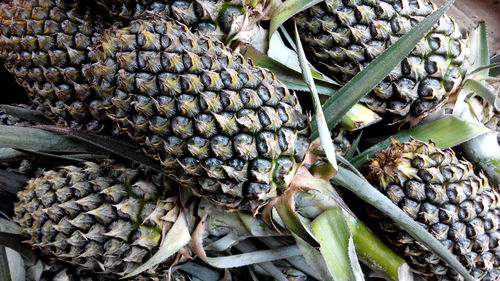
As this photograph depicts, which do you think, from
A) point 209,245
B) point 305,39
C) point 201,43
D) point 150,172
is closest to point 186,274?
point 209,245

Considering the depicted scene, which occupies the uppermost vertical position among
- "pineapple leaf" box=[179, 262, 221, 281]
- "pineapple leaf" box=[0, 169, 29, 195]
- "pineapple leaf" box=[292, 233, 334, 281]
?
"pineapple leaf" box=[292, 233, 334, 281]

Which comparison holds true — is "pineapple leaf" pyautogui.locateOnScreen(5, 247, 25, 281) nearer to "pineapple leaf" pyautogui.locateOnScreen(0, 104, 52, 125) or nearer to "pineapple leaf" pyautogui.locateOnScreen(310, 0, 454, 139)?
"pineapple leaf" pyautogui.locateOnScreen(0, 104, 52, 125)

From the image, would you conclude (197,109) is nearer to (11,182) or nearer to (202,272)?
(202,272)

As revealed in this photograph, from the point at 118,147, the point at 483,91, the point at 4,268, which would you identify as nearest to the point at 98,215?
the point at 118,147

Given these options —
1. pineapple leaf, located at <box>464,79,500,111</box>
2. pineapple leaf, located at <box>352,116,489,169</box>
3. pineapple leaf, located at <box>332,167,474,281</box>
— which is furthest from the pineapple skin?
pineapple leaf, located at <box>464,79,500,111</box>

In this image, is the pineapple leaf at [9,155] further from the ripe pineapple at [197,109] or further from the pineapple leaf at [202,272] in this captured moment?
the pineapple leaf at [202,272]

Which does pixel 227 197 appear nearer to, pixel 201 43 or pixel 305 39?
pixel 201 43

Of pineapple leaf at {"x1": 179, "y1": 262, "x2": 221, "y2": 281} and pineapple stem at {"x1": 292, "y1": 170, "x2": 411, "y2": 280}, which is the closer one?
pineapple stem at {"x1": 292, "y1": 170, "x2": 411, "y2": 280}

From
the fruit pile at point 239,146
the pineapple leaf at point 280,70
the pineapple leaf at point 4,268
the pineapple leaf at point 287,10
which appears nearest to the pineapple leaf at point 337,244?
the fruit pile at point 239,146

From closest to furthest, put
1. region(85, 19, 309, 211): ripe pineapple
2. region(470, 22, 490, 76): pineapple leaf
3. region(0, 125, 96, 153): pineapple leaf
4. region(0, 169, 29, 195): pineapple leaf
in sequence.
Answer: region(85, 19, 309, 211): ripe pineapple
region(0, 125, 96, 153): pineapple leaf
region(0, 169, 29, 195): pineapple leaf
region(470, 22, 490, 76): pineapple leaf
